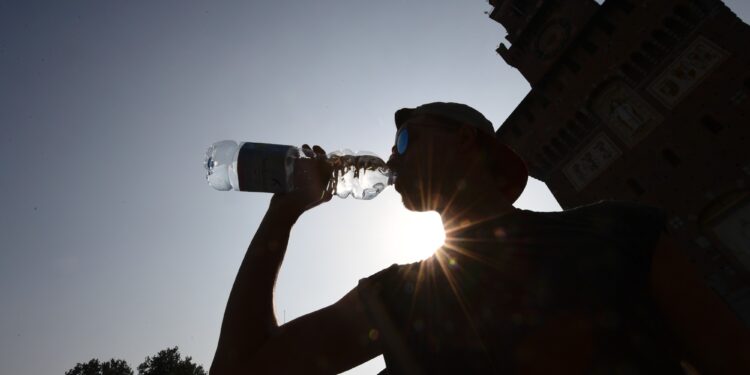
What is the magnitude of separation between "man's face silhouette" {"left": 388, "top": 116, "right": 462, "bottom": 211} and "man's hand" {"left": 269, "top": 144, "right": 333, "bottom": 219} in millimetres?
501

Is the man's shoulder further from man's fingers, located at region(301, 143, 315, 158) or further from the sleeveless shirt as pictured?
man's fingers, located at region(301, 143, 315, 158)

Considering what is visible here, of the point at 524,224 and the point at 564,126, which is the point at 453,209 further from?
the point at 564,126

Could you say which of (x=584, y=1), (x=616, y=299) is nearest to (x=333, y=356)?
(x=616, y=299)

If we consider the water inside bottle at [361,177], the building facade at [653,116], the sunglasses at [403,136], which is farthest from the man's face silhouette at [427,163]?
the building facade at [653,116]

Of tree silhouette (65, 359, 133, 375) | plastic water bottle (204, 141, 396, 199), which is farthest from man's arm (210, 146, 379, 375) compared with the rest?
tree silhouette (65, 359, 133, 375)

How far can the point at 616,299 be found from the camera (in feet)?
4.11

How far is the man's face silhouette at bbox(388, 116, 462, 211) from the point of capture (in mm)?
2033

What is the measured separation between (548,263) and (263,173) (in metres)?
2.29

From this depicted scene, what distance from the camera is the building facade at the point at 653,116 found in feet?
43.5

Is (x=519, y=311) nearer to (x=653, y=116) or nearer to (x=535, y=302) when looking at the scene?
(x=535, y=302)

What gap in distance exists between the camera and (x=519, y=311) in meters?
1.27

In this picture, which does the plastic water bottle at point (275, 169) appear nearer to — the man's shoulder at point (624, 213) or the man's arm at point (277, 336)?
the man's arm at point (277, 336)

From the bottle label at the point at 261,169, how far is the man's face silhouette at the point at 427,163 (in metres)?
1.19

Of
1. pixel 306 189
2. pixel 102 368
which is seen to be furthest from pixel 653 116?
pixel 102 368
